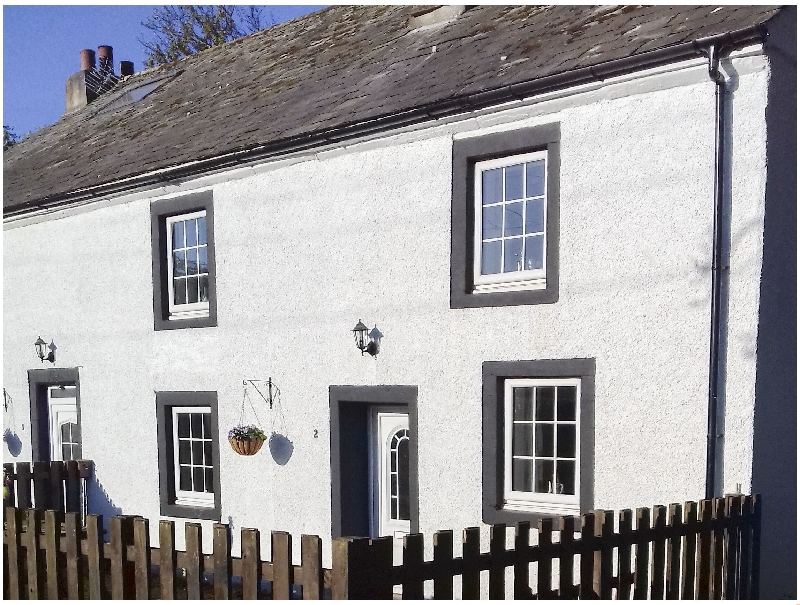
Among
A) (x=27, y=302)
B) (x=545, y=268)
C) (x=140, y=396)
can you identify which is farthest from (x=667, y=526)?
(x=27, y=302)

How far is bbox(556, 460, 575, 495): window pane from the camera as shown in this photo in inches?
316

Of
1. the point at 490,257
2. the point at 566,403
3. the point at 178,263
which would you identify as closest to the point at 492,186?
the point at 490,257

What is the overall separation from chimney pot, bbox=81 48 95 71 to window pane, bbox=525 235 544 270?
45.1 ft

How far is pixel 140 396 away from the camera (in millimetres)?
11531

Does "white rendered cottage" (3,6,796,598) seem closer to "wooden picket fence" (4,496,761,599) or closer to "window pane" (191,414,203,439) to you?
"window pane" (191,414,203,439)

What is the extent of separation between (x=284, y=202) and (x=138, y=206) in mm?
2566

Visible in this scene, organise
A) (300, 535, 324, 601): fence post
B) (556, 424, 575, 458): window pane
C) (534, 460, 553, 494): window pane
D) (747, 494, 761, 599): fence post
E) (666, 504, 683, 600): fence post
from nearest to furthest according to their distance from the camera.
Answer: (300, 535, 324, 601): fence post, (666, 504, 683, 600): fence post, (747, 494, 761, 599): fence post, (556, 424, 575, 458): window pane, (534, 460, 553, 494): window pane

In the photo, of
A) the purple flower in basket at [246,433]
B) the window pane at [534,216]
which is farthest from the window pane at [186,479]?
the window pane at [534,216]

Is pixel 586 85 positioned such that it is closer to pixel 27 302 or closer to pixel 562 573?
pixel 562 573

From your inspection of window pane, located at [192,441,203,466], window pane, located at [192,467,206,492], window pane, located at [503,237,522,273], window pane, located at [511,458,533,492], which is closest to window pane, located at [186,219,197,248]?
window pane, located at [192,441,203,466]

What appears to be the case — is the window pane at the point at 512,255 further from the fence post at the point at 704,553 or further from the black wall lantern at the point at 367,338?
the fence post at the point at 704,553

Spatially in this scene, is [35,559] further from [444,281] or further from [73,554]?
[444,281]

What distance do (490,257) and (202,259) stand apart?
161 inches

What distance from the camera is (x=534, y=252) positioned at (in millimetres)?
8336
